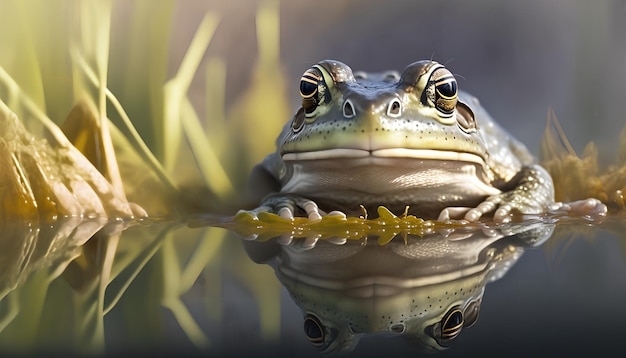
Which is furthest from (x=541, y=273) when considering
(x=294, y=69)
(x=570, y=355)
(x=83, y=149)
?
(x=294, y=69)

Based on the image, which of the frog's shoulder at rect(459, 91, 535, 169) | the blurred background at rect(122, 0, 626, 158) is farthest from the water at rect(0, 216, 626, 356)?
the blurred background at rect(122, 0, 626, 158)

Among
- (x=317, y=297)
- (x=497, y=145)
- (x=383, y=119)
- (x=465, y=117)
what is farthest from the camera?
(x=497, y=145)

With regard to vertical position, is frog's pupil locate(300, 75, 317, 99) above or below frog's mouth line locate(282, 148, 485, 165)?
above

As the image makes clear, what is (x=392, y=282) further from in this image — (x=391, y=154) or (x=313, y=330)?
(x=391, y=154)

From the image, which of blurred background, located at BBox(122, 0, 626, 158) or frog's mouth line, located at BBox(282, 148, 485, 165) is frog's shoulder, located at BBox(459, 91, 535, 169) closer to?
frog's mouth line, located at BBox(282, 148, 485, 165)

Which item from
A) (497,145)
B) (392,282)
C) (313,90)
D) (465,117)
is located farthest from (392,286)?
(497,145)

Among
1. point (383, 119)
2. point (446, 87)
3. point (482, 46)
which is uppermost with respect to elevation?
point (482, 46)

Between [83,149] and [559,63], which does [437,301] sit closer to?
[83,149]
